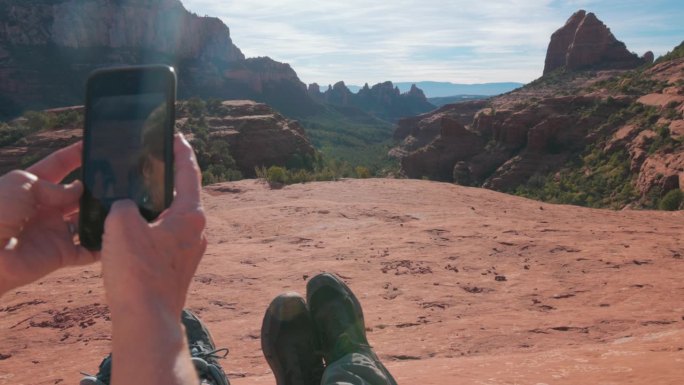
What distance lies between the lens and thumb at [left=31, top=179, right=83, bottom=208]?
1.47 metres

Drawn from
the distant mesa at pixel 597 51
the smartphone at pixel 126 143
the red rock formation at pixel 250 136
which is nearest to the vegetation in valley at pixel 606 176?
the red rock formation at pixel 250 136

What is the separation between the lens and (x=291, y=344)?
11.1ft

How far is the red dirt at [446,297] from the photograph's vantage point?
373 centimetres

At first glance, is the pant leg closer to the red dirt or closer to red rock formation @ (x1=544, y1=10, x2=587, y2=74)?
the red dirt

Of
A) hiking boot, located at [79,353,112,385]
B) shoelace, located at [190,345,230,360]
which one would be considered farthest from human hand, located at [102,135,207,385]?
shoelace, located at [190,345,230,360]

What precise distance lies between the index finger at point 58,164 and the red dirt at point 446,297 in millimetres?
2478

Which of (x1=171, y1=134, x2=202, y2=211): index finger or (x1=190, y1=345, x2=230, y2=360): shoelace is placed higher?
(x1=171, y1=134, x2=202, y2=211): index finger

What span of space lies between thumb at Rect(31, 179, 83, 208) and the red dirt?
97.2 inches

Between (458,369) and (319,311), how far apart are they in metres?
0.99

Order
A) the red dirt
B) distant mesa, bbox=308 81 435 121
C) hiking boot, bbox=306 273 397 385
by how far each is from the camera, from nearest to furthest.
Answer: hiking boot, bbox=306 273 397 385 < the red dirt < distant mesa, bbox=308 81 435 121

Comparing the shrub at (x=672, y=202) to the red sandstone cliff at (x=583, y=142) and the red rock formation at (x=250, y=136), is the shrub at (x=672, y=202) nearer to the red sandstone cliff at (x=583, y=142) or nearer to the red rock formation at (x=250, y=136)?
the red sandstone cliff at (x=583, y=142)

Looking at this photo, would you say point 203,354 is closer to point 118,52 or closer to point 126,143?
point 126,143

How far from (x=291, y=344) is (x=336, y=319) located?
1.07 feet

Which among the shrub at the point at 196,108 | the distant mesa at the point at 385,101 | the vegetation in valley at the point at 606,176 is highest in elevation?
the distant mesa at the point at 385,101
